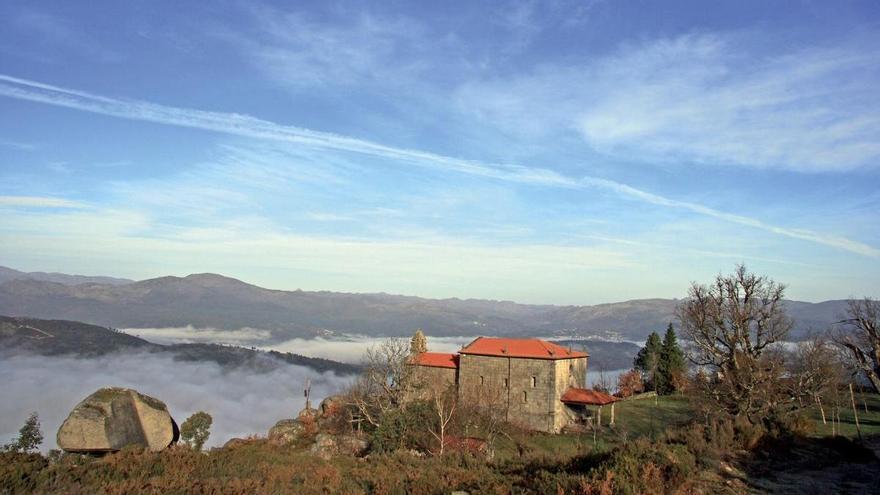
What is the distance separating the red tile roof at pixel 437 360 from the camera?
56.1 m

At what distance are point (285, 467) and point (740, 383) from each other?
25752mm

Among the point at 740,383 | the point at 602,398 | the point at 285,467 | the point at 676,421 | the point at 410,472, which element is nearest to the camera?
the point at 410,472

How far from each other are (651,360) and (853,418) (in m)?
25.5

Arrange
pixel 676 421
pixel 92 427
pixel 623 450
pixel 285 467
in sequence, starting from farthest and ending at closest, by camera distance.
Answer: pixel 676 421, pixel 92 427, pixel 285 467, pixel 623 450

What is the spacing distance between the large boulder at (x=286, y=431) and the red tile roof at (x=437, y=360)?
43.8 feet

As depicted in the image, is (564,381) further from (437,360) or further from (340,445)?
(340,445)

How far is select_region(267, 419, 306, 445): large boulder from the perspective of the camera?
4366 centimetres

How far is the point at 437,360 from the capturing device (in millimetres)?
57375

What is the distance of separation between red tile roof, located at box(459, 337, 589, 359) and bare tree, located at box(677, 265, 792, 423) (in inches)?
791

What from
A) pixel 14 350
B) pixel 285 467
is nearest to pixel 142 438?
pixel 285 467

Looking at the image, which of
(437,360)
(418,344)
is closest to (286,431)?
(437,360)

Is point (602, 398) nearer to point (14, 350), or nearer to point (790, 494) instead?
point (790, 494)

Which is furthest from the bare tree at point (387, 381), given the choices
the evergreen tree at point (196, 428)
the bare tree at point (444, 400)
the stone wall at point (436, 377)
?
the evergreen tree at point (196, 428)

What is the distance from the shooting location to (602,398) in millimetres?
50062
